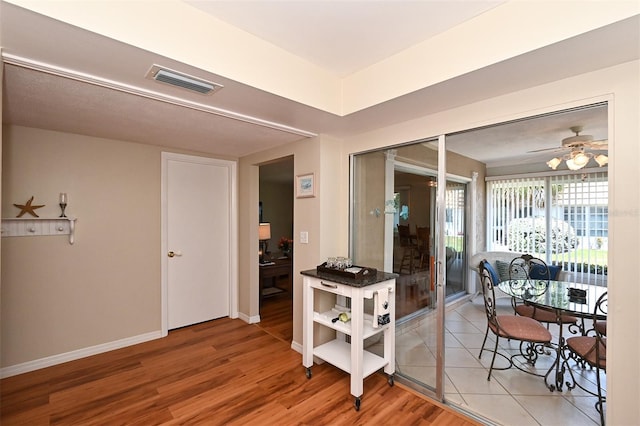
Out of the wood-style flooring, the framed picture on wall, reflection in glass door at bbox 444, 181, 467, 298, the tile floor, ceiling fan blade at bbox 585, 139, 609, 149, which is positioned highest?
ceiling fan blade at bbox 585, 139, 609, 149

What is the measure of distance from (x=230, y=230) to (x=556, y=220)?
3.61 meters

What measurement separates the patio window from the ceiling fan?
76 millimetres

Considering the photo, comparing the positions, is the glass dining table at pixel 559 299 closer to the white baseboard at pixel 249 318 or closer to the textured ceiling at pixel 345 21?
the textured ceiling at pixel 345 21

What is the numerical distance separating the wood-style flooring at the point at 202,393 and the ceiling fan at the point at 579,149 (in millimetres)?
1923

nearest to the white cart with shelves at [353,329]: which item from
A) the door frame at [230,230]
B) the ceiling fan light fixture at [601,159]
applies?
the ceiling fan light fixture at [601,159]

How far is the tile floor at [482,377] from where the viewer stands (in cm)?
207

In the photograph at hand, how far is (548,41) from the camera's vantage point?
1.43m

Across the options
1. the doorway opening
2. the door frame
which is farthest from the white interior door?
the doorway opening

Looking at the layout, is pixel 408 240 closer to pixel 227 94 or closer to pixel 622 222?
pixel 622 222

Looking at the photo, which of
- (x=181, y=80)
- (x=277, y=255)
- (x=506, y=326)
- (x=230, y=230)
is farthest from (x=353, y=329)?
(x=277, y=255)

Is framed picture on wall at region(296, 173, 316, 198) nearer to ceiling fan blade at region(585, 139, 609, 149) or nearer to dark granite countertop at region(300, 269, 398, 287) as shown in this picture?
dark granite countertop at region(300, 269, 398, 287)

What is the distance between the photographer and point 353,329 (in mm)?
2350

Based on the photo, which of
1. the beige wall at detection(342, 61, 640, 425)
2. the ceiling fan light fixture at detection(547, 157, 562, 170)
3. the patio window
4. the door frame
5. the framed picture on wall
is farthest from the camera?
the door frame

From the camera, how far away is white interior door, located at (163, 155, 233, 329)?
11.9 feet
